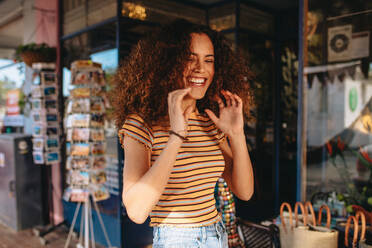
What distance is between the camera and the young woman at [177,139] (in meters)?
1.02

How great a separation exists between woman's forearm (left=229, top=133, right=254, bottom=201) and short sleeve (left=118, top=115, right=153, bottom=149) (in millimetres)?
359

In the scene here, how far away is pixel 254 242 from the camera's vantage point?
222cm

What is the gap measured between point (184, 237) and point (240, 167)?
0.37 meters

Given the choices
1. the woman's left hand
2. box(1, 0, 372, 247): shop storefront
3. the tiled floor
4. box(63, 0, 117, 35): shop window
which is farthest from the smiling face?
the tiled floor

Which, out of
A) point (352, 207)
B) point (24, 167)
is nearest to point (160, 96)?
point (352, 207)

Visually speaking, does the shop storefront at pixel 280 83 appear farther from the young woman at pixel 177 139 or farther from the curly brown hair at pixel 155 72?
the curly brown hair at pixel 155 72

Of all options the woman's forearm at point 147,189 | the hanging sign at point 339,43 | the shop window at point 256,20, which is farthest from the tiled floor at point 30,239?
the hanging sign at point 339,43

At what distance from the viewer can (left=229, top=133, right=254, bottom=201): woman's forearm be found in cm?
126

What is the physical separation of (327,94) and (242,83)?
2.11 metres

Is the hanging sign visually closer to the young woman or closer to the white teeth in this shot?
the young woman

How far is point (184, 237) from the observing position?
3.67 ft

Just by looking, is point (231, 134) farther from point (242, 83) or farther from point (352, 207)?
point (352, 207)

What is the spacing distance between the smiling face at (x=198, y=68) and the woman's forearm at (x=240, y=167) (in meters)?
0.24

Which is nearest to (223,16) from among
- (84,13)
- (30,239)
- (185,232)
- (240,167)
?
(84,13)
